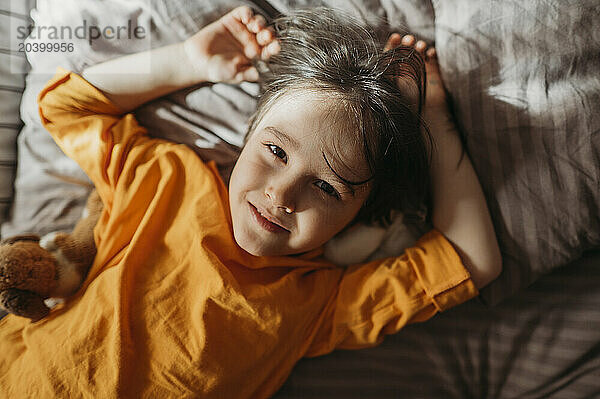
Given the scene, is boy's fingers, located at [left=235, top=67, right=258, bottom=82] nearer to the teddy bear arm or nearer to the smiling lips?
the smiling lips

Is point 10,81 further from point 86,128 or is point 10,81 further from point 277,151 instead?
point 277,151

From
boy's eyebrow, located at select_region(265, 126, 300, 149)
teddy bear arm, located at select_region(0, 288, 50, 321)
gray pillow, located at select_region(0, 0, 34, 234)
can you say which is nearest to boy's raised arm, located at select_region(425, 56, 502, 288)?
boy's eyebrow, located at select_region(265, 126, 300, 149)

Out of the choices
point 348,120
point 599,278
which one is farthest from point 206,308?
point 599,278

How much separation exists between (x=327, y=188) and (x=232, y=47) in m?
0.38

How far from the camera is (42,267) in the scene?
0.79 m

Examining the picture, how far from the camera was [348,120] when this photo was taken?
72 cm

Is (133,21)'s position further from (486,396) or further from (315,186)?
(486,396)

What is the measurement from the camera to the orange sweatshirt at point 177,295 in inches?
31.1

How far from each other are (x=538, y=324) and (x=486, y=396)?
0.19 metres

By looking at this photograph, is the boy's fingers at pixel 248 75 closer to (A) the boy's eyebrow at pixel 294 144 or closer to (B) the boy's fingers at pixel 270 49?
(B) the boy's fingers at pixel 270 49

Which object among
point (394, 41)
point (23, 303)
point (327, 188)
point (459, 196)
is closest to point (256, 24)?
point (394, 41)

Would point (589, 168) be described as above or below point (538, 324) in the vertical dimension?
above

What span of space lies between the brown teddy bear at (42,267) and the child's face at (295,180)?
0.31 meters

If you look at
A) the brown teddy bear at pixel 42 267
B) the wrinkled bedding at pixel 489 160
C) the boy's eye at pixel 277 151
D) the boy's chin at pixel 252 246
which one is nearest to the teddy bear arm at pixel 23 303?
the brown teddy bear at pixel 42 267
